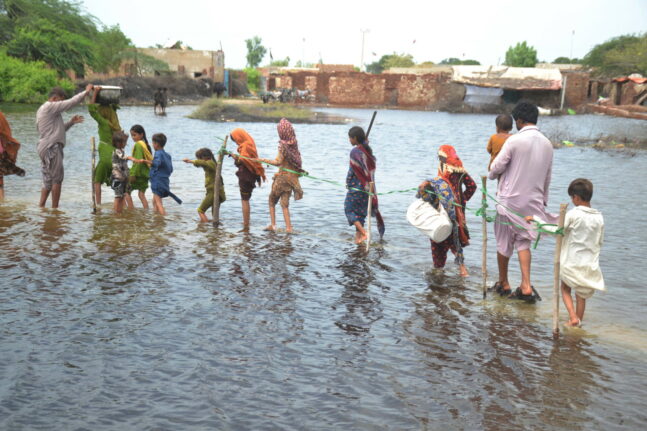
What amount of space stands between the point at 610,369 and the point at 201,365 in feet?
10.1

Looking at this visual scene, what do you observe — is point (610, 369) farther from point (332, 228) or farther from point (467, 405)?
→ point (332, 228)

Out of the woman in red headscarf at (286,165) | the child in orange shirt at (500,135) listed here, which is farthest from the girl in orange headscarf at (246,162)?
the child in orange shirt at (500,135)

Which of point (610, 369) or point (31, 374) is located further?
point (610, 369)

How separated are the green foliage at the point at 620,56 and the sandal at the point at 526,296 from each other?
53.1 metres

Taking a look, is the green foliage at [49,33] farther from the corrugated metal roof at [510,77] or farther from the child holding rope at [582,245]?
the child holding rope at [582,245]

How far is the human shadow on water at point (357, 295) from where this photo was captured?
19.4 ft

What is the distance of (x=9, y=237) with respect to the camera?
332 inches

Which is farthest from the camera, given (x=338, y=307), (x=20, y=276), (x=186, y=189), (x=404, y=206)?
(x=186, y=189)

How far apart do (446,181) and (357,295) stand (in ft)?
5.06

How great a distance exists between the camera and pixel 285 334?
557cm

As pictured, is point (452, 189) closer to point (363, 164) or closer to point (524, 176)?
point (524, 176)

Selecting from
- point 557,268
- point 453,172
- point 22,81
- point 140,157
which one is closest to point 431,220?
point 453,172

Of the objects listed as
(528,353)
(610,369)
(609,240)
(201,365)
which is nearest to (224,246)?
(201,365)

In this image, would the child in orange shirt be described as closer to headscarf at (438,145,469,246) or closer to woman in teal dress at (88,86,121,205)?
headscarf at (438,145,469,246)
